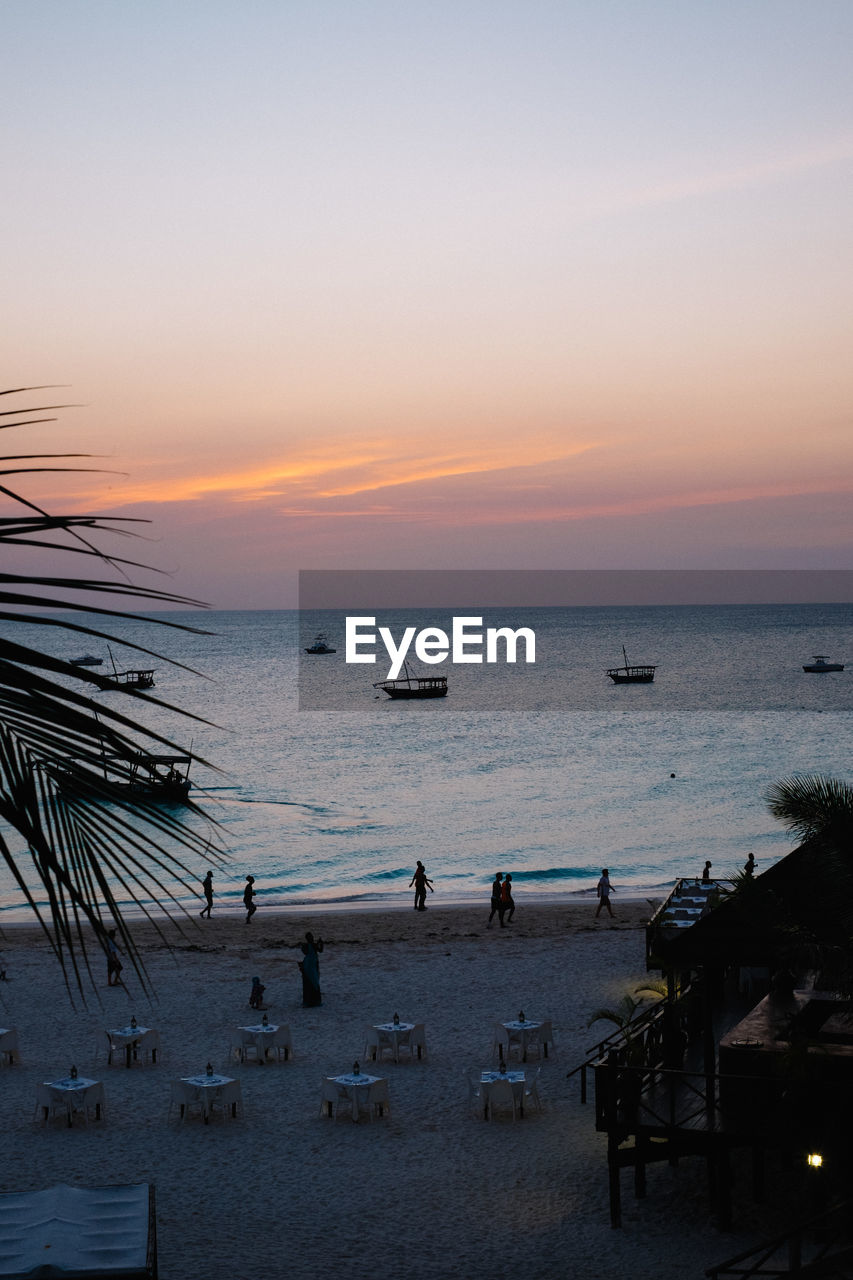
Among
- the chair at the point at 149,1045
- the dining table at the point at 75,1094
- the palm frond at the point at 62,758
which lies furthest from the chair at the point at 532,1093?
the palm frond at the point at 62,758

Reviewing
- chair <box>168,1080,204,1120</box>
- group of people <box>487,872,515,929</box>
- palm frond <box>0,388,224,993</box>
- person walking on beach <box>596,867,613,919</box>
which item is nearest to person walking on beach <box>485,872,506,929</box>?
group of people <box>487,872,515,929</box>

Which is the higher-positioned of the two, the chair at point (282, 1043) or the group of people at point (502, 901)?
the group of people at point (502, 901)

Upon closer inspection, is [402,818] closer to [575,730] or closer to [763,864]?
[763,864]

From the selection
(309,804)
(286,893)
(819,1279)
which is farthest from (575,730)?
(819,1279)

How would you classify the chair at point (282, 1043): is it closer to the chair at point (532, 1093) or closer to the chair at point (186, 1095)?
the chair at point (186, 1095)

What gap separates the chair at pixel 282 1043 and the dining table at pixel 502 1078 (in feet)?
11.8

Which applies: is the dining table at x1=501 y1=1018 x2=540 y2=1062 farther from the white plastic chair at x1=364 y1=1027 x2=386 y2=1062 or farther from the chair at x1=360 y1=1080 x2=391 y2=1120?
the chair at x1=360 y1=1080 x2=391 y2=1120

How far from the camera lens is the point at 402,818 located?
64.4m

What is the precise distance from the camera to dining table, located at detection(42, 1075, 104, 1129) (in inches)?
637

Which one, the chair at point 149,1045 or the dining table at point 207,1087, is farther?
the chair at point 149,1045

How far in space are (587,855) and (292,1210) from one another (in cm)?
3944

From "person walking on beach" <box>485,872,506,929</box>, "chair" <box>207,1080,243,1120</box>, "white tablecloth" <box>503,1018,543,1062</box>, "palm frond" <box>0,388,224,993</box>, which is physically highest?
"palm frond" <box>0,388,224,993</box>

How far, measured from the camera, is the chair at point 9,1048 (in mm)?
18867

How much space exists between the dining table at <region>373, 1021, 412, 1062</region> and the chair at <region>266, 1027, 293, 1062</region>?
1304 millimetres
